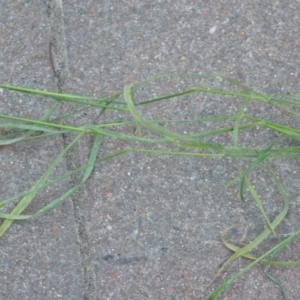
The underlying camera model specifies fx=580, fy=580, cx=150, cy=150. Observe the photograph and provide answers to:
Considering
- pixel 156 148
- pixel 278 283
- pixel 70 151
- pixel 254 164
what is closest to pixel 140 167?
pixel 156 148

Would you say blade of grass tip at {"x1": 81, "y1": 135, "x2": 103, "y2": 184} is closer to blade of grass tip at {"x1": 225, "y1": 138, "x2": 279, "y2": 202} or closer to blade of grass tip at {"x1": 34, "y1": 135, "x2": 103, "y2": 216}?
blade of grass tip at {"x1": 34, "y1": 135, "x2": 103, "y2": 216}

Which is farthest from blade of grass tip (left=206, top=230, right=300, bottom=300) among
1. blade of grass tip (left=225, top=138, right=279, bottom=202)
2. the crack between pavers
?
the crack between pavers

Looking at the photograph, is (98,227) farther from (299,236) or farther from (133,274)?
(299,236)

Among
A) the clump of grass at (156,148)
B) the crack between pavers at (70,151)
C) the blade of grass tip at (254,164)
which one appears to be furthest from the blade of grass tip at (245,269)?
the crack between pavers at (70,151)

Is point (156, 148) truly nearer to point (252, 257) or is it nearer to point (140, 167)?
point (140, 167)

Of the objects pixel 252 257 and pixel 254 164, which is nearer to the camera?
pixel 254 164

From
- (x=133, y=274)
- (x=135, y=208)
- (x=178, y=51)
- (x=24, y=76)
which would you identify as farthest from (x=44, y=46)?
(x=133, y=274)

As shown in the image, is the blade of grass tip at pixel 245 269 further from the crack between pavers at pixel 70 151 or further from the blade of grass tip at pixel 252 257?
the crack between pavers at pixel 70 151
